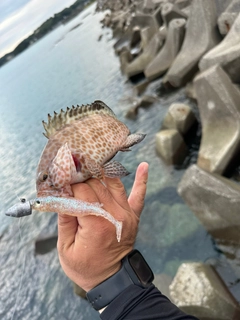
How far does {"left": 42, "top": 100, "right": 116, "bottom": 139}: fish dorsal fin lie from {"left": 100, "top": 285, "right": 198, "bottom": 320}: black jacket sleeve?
984 mm

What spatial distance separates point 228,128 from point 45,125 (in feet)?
17.9

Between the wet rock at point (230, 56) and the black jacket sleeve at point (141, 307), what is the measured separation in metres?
6.58

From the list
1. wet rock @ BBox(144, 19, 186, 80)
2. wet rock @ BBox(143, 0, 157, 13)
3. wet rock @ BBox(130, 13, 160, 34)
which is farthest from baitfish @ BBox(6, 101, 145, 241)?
wet rock @ BBox(143, 0, 157, 13)

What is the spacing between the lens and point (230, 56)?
7.30 meters

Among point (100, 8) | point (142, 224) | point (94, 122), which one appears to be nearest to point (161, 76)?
point (142, 224)

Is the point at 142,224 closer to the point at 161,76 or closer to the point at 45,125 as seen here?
the point at 45,125

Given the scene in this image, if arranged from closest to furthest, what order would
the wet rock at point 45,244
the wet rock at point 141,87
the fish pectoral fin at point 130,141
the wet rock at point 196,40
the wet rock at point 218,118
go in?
1. the fish pectoral fin at point 130,141
2. the wet rock at point 218,118
3. the wet rock at point 45,244
4. the wet rock at point 196,40
5. the wet rock at point 141,87

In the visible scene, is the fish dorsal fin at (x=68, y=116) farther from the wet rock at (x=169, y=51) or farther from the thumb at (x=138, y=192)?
the wet rock at (x=169, y=51)

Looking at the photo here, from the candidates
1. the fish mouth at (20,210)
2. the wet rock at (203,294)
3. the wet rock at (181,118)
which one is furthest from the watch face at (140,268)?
the wet rock at (181,118)

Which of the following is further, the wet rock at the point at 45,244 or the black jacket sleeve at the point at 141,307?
the wet rock at the point at 45,244

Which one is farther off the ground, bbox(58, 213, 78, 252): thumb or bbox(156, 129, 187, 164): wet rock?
bbox(58, 213, 78, 252): thumb

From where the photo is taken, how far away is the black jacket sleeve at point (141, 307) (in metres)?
1.62

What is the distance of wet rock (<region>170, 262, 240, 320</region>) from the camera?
4543 mm

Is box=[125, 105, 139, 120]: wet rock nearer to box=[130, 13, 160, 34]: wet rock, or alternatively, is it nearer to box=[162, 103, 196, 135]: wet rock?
box=[162, 103, 196, 135]: wet rock
